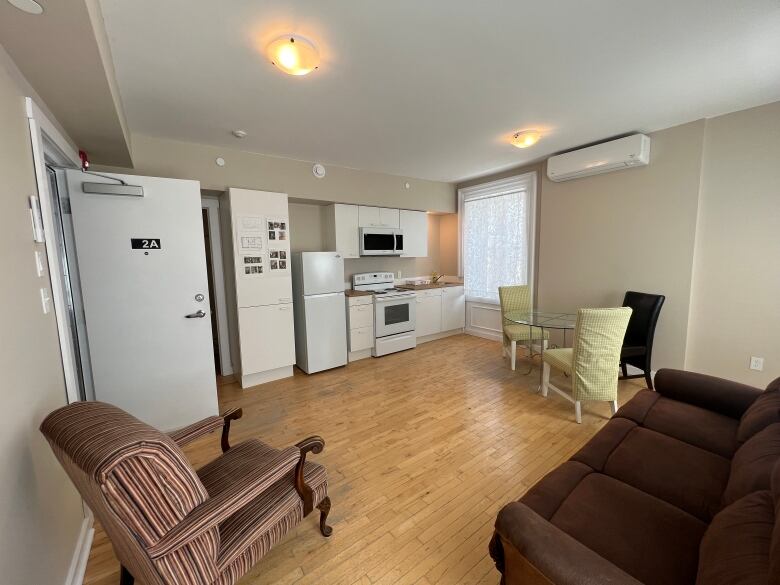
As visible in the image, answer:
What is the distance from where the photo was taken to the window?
14.7 ft

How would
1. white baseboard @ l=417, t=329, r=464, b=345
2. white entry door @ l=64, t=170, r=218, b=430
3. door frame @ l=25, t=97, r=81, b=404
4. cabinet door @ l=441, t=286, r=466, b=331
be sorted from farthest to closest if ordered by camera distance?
cabinet door @ l=441, t=286, r=466, b=331
white baseboard @ l=417, t=329, r=464, b=345
white entry door @ l=64, t=170, r=218, b=430
door frame @ l=25, t=97, r=81, b=404

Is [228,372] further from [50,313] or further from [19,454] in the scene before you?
[19,454]

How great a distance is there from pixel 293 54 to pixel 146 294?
6.66 feet

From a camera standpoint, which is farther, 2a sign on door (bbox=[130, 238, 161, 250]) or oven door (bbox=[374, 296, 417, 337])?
oven door (bbox=[374, 296, 417, 337])

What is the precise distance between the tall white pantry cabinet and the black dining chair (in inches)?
142

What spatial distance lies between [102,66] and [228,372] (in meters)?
3.28

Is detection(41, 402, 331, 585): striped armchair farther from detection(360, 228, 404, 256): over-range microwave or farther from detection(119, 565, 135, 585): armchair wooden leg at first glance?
detection(360, 228, 404, 256): over-range microwave

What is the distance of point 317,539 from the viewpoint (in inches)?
64.1

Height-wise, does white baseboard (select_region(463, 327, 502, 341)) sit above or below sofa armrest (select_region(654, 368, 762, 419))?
below

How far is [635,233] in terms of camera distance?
338cm

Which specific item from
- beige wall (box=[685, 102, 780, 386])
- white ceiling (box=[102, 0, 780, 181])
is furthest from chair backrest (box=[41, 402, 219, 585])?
beige wall (box=[685, 102, 780, 386])

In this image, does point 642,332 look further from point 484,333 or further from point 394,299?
point 394,299

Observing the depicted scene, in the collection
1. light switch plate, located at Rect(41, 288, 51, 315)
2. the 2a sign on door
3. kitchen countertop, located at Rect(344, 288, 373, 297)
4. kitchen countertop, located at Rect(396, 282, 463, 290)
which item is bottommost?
kitchen countertop, located at Rect(344, 288, 373, 297)

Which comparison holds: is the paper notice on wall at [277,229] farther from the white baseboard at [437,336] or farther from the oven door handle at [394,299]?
the white baseboard at [437,336]
